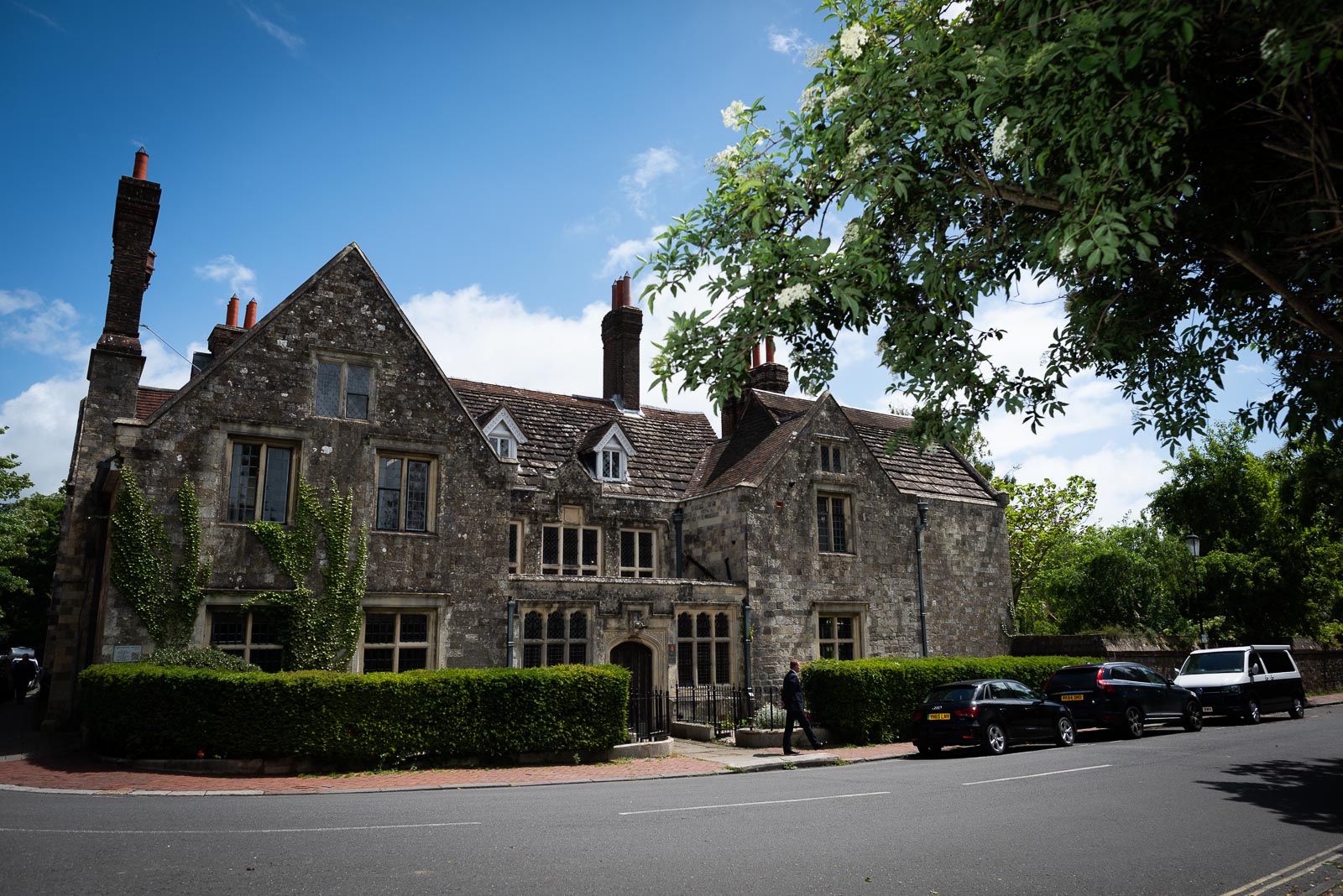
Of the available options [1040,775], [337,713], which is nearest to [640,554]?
[337,713]

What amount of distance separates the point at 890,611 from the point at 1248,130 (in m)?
21.7

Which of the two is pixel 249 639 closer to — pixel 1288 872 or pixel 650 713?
pixel 650 713

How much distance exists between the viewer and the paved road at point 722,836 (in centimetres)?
739

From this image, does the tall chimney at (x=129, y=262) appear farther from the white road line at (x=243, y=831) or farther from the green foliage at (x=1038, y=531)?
the green foliage at (x=1038, y=531)

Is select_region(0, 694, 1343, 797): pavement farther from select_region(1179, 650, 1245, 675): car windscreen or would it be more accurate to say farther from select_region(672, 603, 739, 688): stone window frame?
select_region(1179, 650, 1245, 675): car windscreen

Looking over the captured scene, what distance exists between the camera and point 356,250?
20.9 metres

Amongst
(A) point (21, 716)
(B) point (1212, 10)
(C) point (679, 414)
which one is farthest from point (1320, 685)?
(A) point (21, 716)

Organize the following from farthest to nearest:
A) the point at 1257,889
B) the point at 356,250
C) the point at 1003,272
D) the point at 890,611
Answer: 1. the point at 890,611
2. the point at 356,250
3. the point at 1003,272
4. the point at 1257,889

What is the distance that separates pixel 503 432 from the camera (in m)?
25.0

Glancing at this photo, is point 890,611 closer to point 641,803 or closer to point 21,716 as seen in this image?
point 641,803

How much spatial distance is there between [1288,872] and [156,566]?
18348 millimetres

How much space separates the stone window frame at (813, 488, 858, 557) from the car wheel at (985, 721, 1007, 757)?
360 inches

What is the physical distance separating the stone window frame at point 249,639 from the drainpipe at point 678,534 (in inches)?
454

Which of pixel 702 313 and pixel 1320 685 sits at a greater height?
pixel 702 313
